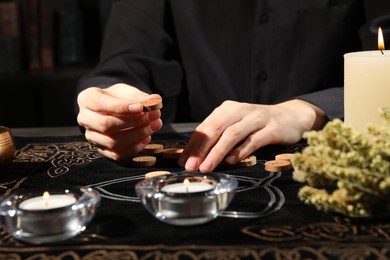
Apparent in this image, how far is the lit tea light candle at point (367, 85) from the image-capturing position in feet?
3.36

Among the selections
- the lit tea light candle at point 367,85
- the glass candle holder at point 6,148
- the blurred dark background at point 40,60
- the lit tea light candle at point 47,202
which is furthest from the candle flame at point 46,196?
the blurred dark background at point 40,60

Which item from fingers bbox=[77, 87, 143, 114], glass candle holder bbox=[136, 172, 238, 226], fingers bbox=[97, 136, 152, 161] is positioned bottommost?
fingers bbox=[97, 136, 152, 161]

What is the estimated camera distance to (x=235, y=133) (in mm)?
1207

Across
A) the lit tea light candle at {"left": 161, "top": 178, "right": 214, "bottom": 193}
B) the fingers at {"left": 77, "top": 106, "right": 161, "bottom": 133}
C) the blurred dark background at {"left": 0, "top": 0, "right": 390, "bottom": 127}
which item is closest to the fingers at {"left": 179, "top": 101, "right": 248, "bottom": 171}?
the fingers at {"left": 77, "top": 106, "right": 161, "bottom": 133}

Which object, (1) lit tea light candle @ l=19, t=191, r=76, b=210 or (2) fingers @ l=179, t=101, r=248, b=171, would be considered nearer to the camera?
(1) lit tea light candle @ l=19, t=191, r=76, b=210

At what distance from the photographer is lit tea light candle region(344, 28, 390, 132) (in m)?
1.03

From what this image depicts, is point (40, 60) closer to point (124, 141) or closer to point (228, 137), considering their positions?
point (124, 141)

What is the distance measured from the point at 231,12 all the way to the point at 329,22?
0.30m

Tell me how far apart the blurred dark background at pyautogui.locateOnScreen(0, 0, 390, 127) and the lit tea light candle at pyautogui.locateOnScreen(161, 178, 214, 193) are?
2.24m

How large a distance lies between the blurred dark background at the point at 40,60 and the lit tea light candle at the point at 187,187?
88.3 inches

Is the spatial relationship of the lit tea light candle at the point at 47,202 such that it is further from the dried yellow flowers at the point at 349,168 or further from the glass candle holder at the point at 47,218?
the dried yellow flowers at the point at 349,168

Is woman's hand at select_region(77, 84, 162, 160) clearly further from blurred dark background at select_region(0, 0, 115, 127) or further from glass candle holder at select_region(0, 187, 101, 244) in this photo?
blurred dark background at select_region(0, 0, 115, 127)

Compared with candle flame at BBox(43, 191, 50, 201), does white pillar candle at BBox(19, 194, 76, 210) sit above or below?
below

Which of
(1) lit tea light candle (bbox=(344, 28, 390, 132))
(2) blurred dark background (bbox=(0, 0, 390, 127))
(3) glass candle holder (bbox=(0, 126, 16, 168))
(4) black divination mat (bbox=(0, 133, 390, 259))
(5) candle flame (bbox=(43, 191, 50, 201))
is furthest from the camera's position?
(2) blurred dark background (bbox=(0, 0, 390, 127))
